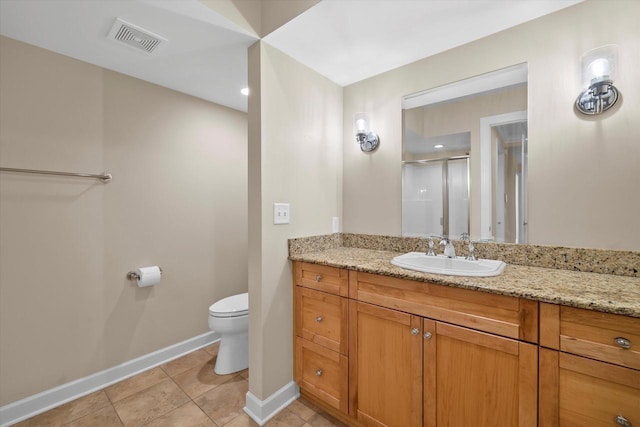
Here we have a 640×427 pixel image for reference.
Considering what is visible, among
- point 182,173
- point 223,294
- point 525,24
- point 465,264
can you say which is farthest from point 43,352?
point 525,24

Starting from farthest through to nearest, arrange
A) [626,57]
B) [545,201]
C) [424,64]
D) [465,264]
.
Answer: [424,64] < [465,264] < [545,201] < [626,57]

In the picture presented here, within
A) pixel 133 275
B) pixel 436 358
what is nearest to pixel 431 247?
pixel 436 358

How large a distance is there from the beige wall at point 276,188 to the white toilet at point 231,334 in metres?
0.38

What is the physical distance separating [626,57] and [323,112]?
5.19 ft

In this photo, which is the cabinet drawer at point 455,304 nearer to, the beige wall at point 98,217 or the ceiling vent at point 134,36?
the beige wall at point 98,217

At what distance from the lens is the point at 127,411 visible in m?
1.63

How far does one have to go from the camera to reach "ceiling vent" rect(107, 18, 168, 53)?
1.45 meters

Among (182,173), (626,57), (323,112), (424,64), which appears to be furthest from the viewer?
(182,173)

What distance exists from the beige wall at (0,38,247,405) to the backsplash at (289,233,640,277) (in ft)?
3.73

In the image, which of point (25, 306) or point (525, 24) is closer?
point (525, 24)

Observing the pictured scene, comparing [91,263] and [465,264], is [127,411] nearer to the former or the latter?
[91,263]

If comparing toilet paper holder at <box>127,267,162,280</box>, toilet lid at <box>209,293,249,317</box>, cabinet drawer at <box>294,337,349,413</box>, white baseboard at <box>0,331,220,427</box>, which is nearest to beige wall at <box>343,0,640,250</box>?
cabinet drawer at <box>294,337,349,413</box>

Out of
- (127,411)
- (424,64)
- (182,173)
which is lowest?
(127,411)

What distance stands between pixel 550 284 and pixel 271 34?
1.84 metres
